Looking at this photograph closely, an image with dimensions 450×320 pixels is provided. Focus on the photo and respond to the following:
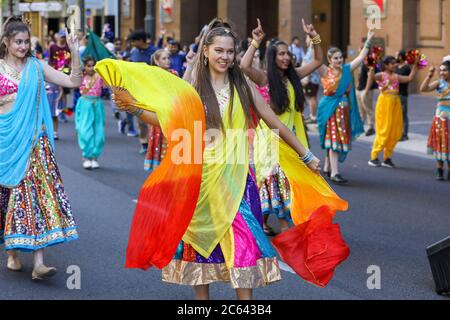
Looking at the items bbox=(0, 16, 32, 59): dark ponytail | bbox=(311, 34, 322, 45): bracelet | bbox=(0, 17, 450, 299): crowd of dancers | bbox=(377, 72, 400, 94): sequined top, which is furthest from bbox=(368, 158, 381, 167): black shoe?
bbox=(0, 16, 32, 59): dark ponytail

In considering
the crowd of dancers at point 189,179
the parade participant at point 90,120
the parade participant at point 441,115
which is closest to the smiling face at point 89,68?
the parade participant at point 90,120

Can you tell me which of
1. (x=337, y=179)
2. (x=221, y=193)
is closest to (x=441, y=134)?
(x=337, y=179)

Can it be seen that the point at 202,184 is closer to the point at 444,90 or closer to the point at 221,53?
the point at 221,53

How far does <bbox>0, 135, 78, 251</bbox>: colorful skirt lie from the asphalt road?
1.02 feet

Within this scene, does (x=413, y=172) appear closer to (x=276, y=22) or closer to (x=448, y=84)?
(x=448, y=84)

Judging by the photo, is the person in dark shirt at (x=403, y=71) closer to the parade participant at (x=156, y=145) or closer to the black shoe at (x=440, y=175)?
the black shoe at (x=440, y=175)

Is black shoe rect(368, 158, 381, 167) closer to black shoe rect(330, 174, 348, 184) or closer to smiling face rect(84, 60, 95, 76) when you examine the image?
black shoe rect(330, 174, 348, 184)

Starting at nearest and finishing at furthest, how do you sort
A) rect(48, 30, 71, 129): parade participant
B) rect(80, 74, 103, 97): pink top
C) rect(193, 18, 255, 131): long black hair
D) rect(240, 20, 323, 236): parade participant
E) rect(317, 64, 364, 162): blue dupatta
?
1. rect(193, 18, 255, 131): long black hair
2. rect(240, 20, 323, 236): parade participant
3. rect(48, 30, 71, 129): parade participant
4. rect(317, 64, 364, 162): blue dupatta
5. rect(80, 74, 103, 97): pink top

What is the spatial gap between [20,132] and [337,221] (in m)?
3.81

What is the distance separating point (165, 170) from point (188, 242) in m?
0.43

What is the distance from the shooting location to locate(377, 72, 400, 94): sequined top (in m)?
14.8

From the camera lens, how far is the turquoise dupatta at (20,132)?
736 centimetres

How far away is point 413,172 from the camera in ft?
46.6

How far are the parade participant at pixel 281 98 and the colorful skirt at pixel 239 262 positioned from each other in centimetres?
→ 321
